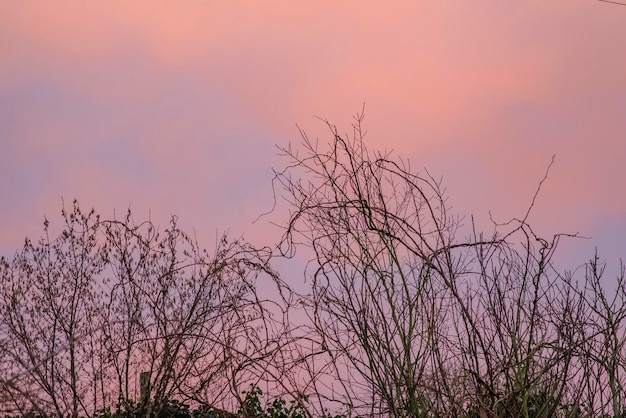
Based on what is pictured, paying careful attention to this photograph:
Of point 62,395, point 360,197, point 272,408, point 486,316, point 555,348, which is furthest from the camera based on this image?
point 272,408

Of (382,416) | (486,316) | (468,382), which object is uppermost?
(486,316)

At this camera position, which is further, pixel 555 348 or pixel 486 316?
pixel 486 316

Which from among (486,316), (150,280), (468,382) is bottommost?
(468,382)

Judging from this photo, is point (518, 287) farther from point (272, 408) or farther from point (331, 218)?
point (272, 408)

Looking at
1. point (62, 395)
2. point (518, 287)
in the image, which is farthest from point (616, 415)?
point (62, 395)

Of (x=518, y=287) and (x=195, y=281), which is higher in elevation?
(x=195, y=281)

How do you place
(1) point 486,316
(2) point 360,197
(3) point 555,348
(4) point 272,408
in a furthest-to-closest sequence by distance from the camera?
(4) point 272,408
(1) point 486,316
(2) point 360,197
(3) point 555,348

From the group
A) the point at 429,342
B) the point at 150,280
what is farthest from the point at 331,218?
the point at 150,280

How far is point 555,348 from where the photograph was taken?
15.6 ft

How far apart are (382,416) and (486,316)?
1.18 meters

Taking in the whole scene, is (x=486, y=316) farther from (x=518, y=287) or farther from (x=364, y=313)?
(x=364, y=313)

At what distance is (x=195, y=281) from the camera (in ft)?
27.2

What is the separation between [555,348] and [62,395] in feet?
17.6

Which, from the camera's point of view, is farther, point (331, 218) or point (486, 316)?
point (486, 316)
